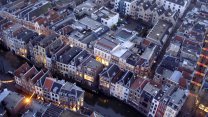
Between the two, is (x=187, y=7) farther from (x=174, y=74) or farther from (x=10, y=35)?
(x=10, y=35)

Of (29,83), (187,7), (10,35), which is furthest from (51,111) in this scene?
(187,7)

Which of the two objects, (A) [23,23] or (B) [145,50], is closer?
(B) [145,50]

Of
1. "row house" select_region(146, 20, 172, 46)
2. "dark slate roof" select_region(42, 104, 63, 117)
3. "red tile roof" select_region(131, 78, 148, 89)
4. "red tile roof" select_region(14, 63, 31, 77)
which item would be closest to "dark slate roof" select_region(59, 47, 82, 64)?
"red tile roof" select_region(14, 63, 31, 77)

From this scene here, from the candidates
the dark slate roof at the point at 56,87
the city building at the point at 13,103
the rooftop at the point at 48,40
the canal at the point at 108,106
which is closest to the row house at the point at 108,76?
the canal at the point at 108,106

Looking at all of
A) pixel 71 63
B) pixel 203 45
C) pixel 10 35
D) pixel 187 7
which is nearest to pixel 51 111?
pixel 71 63

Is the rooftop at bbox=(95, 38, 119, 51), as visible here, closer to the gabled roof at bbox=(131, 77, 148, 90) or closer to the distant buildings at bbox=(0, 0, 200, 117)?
the distant buildings at bbox=(0, 0, 200, 117)

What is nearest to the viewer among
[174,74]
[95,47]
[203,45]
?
[174,74]

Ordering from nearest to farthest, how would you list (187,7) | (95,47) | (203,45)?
(95,47) → (203,45) → (187,7)
